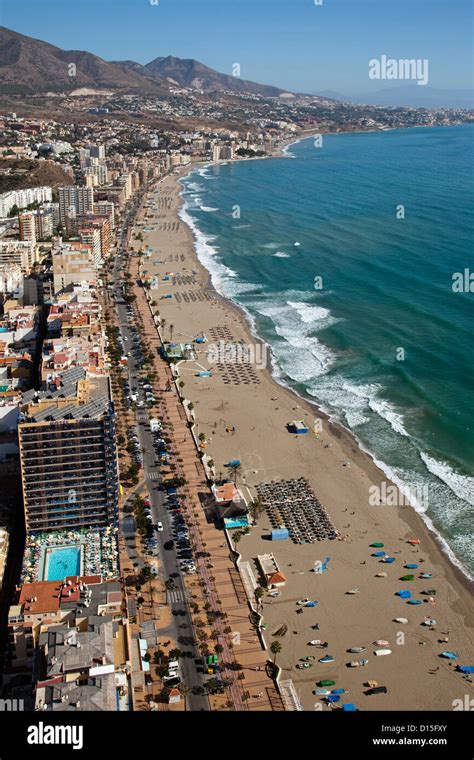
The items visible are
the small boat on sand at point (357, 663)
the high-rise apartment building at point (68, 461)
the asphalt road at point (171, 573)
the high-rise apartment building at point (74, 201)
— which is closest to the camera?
the asphalt road at point (171, 573)

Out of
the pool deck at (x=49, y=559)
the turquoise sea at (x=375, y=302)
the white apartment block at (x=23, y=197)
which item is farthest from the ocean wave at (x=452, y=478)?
the white apartment block at (x=23, y=197)

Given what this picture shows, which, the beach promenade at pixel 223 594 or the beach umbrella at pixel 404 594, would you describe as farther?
the beach umbrella at pixel 404 594

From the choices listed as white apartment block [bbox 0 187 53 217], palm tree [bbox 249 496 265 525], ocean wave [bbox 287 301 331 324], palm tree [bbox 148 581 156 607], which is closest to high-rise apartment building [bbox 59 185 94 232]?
white apartment block [bbox 0 187 53 217]

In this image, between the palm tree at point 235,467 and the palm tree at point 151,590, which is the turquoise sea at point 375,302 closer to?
the palm tree at point 235,467

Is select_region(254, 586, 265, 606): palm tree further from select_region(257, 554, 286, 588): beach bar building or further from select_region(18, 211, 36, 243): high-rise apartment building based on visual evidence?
select_region(18, 211, 36, 243): high-rise apartment building

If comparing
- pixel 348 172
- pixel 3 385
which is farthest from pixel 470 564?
pixel 348 172
